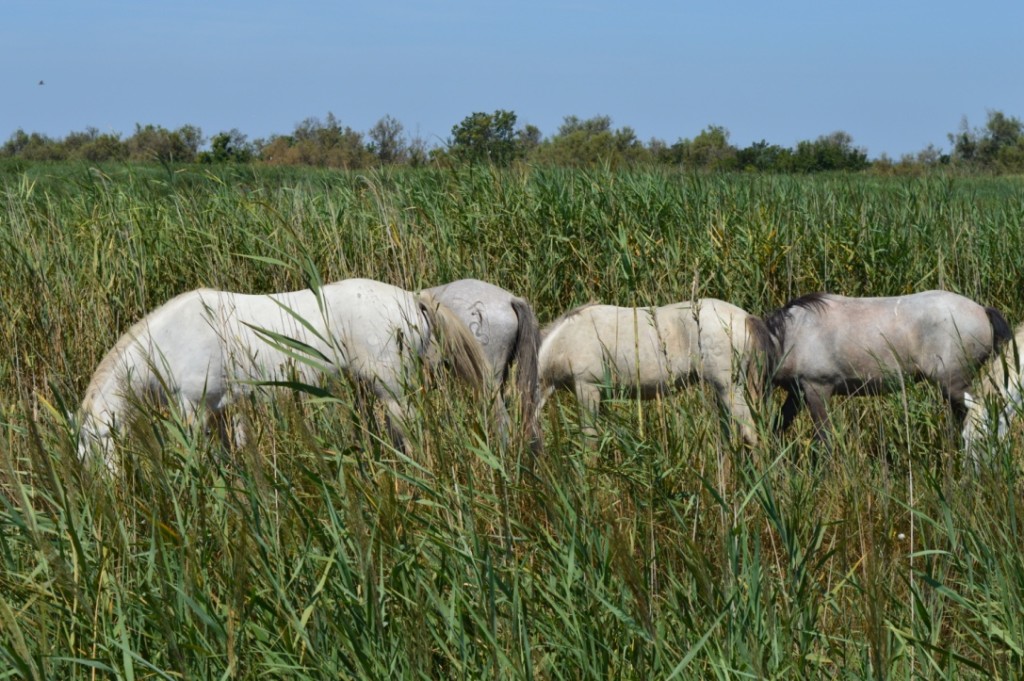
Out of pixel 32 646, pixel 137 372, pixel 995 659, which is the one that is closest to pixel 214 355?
pixel 137 372

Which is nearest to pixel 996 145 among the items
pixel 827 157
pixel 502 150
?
pixel 827 157

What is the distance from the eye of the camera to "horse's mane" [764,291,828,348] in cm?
639

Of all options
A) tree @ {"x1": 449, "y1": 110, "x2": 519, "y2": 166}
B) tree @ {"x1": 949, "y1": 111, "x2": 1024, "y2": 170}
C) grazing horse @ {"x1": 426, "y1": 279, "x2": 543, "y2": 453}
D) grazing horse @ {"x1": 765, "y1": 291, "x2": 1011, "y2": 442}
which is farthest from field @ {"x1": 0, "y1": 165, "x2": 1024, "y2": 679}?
tree @ {"x1": 949, "y1": 111, "x2": 1024, "y2": 170}

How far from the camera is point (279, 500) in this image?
117 inches

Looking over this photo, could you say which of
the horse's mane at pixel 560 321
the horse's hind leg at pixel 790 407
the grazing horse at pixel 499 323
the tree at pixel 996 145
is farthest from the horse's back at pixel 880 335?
the tree at pixel 996 145

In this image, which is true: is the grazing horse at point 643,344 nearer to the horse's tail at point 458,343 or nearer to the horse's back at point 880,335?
the horse's back at point 880,335

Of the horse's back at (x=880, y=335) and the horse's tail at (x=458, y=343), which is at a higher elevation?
the horse's tail at (x=458, y=343)

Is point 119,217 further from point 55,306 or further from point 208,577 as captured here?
point 208,577

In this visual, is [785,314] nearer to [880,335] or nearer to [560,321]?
[880,335]

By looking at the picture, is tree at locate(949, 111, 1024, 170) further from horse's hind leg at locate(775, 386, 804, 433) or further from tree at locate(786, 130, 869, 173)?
horse's hind leg at locate(775, 386, 804, 433)

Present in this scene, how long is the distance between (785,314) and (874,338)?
52 centimetres

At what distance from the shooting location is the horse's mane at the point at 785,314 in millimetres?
6391

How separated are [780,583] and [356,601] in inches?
39.6

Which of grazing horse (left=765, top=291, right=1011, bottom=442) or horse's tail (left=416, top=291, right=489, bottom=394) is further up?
horse's tail (left=416, top=291, right=489, bottom=394)
